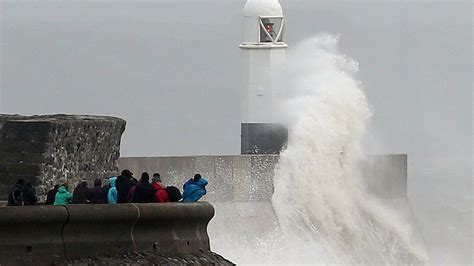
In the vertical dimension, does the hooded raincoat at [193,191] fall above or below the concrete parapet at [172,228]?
above

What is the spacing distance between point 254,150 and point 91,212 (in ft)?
46.3

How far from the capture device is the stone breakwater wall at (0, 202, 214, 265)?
10820 mm

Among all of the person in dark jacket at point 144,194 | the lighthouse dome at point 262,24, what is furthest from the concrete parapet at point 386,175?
the person in dark jacket at point 144,194

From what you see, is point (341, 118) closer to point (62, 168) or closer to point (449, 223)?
point (449, 223)

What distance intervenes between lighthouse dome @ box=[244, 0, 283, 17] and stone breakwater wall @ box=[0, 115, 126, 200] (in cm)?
871

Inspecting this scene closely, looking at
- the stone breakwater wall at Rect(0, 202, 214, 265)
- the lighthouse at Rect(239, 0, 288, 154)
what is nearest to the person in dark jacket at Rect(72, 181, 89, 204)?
the stone breakwater wall at Rect(0, 202, 214, 265)

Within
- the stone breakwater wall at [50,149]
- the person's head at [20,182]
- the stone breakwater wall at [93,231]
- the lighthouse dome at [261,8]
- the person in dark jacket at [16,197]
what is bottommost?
the stone breakwater wall at [93,231]

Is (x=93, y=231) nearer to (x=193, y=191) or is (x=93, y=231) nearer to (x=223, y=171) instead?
(x=193, y=191)

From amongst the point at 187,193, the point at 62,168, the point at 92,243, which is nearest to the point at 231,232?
the point at 62,168

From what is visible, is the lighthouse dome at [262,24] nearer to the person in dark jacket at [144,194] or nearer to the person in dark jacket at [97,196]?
the person in dark jacket at [97,196]

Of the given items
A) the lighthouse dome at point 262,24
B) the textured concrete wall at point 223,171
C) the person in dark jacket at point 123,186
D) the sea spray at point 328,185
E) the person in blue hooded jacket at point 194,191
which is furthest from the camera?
the lighthouse dome at point 262,24

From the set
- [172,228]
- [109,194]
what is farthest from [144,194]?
[172,228]

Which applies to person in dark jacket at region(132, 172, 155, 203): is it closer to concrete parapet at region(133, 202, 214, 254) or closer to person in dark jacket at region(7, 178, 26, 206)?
concrete parapet at region(133, 202, 214, 254)

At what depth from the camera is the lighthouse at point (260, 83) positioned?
83.6 feet
